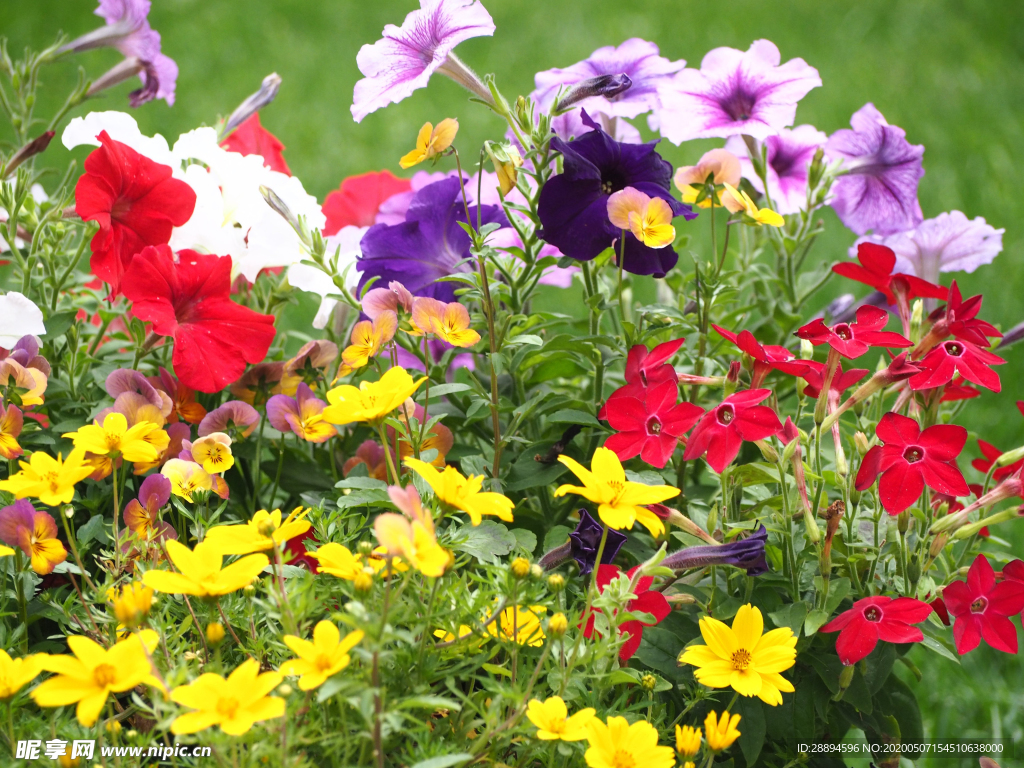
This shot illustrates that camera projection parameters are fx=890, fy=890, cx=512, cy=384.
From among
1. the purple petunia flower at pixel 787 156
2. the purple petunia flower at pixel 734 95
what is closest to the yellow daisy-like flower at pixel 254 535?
the purple petunia flower at pixel 734 95

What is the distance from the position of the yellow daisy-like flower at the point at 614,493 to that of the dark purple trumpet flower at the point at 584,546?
0.36 ft

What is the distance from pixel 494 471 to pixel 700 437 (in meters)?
0.29

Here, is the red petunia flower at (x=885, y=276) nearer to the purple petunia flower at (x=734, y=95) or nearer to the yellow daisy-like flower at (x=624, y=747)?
the purple petunia flower at (x=734, y=95)

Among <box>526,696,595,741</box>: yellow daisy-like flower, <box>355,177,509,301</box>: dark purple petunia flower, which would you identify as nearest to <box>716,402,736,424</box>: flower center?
<box>526,696,595,741</box>: yellow daisy-like flower

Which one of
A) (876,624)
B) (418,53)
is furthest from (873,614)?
(418,53)

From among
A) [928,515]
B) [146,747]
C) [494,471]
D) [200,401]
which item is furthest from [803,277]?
[146,747]

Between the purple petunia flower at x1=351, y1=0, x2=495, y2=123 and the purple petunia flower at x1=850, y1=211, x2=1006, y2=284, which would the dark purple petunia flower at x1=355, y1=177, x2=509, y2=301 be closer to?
the purple petunia flower at x1=351, y1=0, x2=495, y2=123

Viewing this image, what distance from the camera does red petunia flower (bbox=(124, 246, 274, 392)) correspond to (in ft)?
3.38

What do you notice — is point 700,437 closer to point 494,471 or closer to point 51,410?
point 494,471

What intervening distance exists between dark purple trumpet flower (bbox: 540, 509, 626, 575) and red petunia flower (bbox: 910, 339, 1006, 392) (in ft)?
1.13

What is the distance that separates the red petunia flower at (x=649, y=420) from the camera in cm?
87

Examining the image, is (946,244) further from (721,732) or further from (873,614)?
(721,732)

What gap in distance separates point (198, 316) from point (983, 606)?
0.92m

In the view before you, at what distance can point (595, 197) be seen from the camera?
1.01 m
